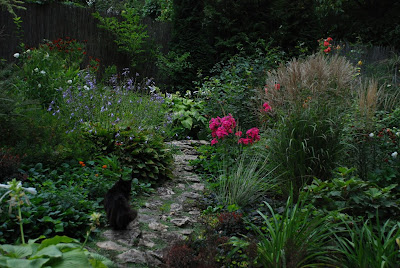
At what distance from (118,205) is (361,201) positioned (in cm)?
204

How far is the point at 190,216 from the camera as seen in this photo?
149 inches

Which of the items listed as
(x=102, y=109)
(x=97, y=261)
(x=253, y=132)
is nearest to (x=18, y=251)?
(x=97, y=261)

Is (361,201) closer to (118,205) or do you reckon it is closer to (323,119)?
(323,119)

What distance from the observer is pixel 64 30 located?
963 cm

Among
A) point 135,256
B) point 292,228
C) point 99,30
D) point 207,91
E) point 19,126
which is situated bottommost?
point 135,256

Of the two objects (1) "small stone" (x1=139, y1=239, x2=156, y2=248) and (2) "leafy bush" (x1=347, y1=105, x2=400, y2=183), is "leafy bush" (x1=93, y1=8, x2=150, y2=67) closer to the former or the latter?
(2) "leafy bush" (x1=347, y1=105, x2=400, y2=183)

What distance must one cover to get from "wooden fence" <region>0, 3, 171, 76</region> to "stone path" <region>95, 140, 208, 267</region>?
6.31 meters

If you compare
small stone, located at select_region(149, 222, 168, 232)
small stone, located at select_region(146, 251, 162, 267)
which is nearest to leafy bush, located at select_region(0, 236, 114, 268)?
small stone, located at select_region(146, 251, 162, 267)

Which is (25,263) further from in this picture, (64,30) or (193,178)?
(64,30)

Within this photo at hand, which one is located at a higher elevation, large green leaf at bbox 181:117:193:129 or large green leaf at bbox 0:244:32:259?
large green leaf at bbox 181:117:193:129

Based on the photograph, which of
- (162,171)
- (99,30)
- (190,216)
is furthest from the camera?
(99,30)

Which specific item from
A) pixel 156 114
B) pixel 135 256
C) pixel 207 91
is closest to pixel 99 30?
pixel 207 91

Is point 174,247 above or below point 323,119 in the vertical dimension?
below

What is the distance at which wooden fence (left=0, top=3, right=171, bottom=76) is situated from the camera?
8805mm
